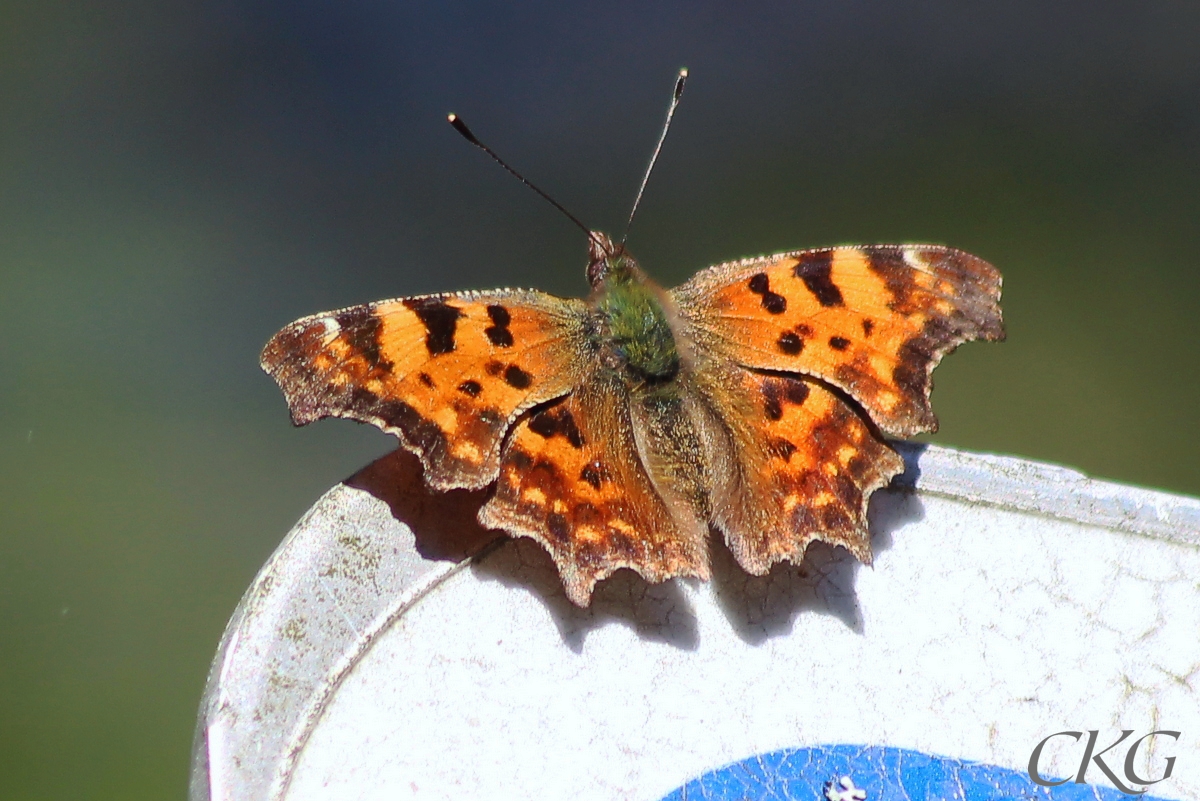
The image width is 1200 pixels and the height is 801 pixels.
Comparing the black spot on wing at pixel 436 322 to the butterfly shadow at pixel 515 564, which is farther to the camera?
the black spot on wing at pixel 436 322

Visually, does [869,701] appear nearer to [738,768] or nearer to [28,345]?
[738,768]

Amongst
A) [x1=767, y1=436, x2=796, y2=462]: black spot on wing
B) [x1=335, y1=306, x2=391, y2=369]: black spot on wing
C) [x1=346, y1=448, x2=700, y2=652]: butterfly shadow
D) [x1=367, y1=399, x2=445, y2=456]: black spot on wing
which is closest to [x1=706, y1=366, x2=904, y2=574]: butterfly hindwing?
[x1=767, y1=436, x2=796, y2=462]: black spot on wing

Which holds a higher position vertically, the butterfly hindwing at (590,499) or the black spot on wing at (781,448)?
the black spot on wing at (781,448)

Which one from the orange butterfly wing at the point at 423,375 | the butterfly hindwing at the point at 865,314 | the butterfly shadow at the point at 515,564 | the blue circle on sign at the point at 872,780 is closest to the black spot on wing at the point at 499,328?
the orange butterfly wing at the point at 423,375

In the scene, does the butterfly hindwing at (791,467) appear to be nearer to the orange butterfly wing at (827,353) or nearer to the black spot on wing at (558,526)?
the orange butterfly wing at (827,353)

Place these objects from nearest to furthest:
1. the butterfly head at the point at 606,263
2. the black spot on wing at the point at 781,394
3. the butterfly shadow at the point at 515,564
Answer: the butterfly shadow at the point at 515,564 → the black spot on wing at the point at 781,394 → the butterfly head at the point at 606,263

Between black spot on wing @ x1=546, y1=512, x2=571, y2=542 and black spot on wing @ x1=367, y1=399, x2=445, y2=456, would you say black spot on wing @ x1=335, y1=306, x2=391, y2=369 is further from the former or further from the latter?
black spot on wing @ x1=546, y1=512, x2=571, y2=542
